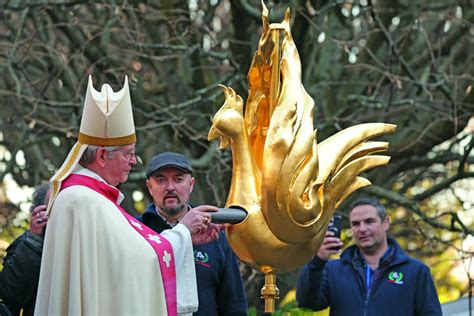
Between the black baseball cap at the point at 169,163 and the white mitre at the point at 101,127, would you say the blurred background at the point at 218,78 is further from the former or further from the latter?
the white mitre at the point at 101,127

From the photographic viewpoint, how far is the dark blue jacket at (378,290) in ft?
26.2

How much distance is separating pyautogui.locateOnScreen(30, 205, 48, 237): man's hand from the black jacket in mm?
26

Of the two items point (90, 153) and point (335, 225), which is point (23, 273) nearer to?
point (90, 153)

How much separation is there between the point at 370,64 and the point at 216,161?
61.8 inches

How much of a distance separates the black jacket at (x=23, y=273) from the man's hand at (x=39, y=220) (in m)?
0.03

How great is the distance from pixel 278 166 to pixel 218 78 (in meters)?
6.82

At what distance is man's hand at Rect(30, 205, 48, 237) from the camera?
670 cm

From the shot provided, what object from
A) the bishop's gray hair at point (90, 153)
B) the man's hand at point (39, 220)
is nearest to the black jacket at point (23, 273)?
the man's hand at point (39, 220)

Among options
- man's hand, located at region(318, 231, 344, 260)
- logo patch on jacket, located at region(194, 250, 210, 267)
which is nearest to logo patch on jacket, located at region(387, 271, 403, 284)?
man's hand, located at region(318, 231, 344, 260)

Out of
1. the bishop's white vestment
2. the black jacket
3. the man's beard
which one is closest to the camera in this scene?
the bishop's white vestment

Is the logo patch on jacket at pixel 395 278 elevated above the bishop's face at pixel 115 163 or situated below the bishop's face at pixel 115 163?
below

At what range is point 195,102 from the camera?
11.7 meters

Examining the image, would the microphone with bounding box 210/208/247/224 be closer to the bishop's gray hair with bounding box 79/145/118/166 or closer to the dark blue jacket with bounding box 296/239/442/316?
the bishop's gray hair with bounding box 79/145/118/166

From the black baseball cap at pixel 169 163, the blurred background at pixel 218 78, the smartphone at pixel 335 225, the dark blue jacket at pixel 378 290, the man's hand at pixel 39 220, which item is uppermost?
the blurred background at pixel 218 78
